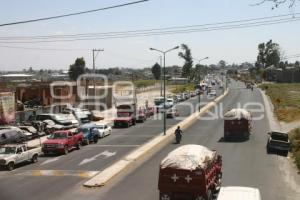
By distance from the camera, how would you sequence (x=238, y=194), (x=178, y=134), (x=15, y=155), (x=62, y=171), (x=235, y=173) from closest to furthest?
(x=238, y=194) → (x=235, y=173) → (x=62, y=171) → (x=15, y=155) → (x=178, y=134)

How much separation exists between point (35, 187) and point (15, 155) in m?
6.91

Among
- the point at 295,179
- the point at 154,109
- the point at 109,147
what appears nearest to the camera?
the point at 295,179

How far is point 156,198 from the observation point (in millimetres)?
23406

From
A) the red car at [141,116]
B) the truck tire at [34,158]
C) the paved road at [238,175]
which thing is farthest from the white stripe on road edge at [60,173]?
the red car at [141,116]

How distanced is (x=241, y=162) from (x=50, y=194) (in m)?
13.9

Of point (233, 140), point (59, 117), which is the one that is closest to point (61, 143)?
point (233, 140)

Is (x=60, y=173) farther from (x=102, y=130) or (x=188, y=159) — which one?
(x=102, y=130)

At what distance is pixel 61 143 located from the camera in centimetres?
3759

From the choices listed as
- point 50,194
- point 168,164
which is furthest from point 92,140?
point 168,164

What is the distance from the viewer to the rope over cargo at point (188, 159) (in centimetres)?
2045

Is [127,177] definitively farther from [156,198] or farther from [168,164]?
[168,164]

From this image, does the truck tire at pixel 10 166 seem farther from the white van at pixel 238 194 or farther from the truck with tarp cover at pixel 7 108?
the truck with tarp cover at pixel 7 108

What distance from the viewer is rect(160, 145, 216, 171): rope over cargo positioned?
2045 centimetres

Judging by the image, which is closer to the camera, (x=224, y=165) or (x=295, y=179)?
(x=295, y=179)
